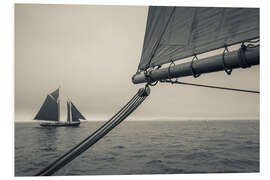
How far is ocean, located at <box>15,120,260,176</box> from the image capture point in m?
3.28

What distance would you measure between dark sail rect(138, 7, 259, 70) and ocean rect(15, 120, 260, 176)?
1459 mm

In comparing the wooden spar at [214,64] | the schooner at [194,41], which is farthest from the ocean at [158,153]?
the wooden spar at [214,64]

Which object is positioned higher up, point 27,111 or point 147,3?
point 147,3

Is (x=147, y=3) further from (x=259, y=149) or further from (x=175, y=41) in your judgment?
(x=259, y=149)

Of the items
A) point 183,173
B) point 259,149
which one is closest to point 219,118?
point 259,149

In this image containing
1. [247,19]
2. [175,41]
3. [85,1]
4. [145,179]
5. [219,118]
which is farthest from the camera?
[219,118]

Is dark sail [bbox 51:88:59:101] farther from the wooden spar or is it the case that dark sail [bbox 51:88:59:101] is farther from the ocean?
the wooden spar

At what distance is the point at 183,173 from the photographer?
3.32m

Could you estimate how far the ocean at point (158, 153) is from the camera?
3.28m

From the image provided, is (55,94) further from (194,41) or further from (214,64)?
(214,64)

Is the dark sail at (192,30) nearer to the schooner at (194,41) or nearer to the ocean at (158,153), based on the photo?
the schooner at (194,41)

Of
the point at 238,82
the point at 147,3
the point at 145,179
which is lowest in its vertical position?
the point at 145,179

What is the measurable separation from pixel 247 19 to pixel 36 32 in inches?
107

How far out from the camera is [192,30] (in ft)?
6.04
